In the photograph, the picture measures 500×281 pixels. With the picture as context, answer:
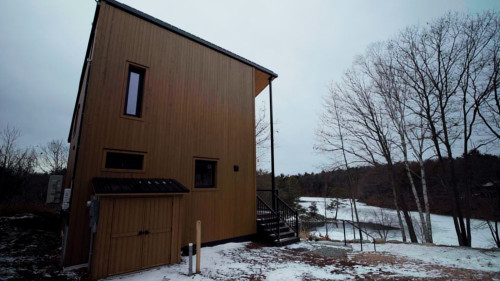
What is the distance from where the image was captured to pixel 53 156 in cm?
2806

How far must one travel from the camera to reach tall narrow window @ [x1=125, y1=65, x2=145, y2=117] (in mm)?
6298

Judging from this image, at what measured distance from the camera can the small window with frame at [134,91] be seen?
628 cm

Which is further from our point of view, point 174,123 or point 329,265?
point 174,123

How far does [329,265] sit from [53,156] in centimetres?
3612

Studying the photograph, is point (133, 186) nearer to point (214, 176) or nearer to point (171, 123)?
point (171, 123)

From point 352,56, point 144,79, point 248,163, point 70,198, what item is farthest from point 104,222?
point 352,56

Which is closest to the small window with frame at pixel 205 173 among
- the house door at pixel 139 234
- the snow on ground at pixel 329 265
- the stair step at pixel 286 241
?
the house door at pixel 139 234

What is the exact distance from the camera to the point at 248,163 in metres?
8.61

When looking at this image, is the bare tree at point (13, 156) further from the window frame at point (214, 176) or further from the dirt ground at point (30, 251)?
the window frame at point (214, 176)

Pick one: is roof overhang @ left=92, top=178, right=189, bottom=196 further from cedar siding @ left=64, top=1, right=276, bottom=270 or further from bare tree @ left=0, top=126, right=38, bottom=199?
bare tree @ left=0, top=126, right=38, bottom=199

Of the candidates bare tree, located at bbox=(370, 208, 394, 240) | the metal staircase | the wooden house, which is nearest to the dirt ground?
the wooden house

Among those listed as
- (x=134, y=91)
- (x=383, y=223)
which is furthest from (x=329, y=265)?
(x=383, y=223)

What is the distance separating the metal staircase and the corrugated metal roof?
409cm

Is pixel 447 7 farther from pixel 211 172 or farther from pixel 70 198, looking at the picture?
pixel 70 198
